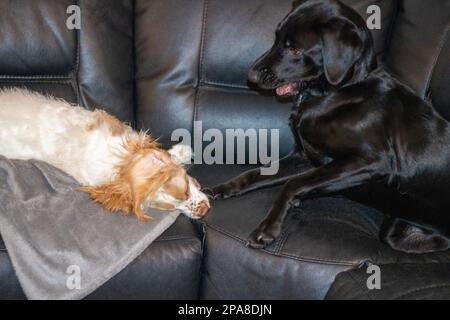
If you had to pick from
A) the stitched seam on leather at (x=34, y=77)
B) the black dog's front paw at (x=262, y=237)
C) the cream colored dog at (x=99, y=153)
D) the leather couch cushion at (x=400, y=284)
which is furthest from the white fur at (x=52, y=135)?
the leather couch cushion at (x=400, y=284)

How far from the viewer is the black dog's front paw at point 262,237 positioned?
1.54 meters

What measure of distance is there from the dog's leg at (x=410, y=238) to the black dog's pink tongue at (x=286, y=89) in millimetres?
548

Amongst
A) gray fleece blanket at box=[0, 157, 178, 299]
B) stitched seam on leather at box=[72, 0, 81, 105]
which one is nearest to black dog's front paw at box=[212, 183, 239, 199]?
gray fleece blanket at box=[0, 157, 178, 299]

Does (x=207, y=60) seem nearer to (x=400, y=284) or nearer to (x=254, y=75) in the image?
(x=254, y=75)

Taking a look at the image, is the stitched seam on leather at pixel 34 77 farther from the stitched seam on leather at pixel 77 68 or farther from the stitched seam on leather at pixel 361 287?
the stitched seam on leather at pixel 361 287

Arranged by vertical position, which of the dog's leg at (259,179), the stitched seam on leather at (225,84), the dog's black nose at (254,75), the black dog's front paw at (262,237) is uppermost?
the dog's black nose at (254,75)

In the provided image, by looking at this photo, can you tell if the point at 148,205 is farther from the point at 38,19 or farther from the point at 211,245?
the point at 38,19

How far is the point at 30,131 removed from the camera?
1.82 meters

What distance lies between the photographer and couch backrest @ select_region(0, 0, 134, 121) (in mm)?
1935

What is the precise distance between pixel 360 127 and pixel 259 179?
417 millimetres

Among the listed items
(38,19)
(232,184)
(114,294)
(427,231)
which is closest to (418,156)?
(427,231)

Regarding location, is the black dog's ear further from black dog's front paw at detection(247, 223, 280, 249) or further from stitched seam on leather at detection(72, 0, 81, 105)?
stitched seam on leather at detection(72, 0, 81, 105)

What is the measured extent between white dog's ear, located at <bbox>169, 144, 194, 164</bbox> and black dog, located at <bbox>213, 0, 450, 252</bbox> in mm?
436

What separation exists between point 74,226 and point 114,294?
0.23 metres
